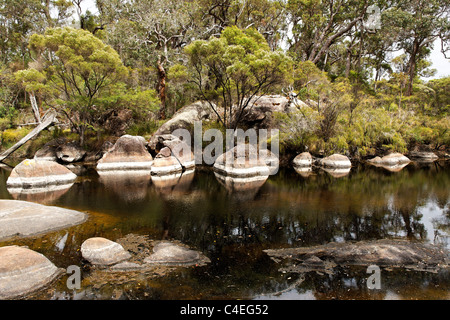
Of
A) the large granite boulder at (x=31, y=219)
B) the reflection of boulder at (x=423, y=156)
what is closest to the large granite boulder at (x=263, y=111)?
the reflection of boulder at (x=423, y=156)

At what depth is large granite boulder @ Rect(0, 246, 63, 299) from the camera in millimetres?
5938

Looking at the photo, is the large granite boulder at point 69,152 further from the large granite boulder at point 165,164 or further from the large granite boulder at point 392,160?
the large granite boulder at point 392,160

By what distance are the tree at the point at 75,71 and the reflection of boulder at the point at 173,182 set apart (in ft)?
39.7

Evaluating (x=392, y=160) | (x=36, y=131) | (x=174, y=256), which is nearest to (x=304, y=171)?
(x=392, y=160)

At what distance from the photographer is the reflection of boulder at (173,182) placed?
16734 millimetres

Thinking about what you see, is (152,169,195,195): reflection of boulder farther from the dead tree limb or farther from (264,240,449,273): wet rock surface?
the dead tree limb

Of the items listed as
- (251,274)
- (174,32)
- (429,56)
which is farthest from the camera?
(429,56)

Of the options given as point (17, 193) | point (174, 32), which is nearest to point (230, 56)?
point (174, 32)

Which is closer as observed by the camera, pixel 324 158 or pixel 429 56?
pixel 324 158

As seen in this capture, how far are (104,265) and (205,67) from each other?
2209 centimetres

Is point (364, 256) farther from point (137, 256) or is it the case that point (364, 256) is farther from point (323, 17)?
point (323, 17)

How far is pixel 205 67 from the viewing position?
85.1 ft

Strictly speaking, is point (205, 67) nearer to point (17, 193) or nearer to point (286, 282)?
point (17, 193)
